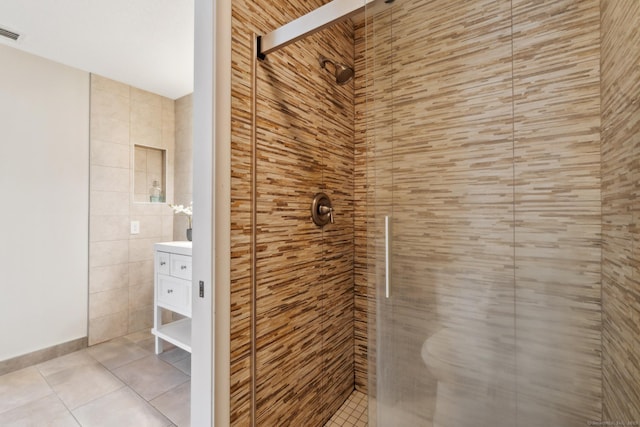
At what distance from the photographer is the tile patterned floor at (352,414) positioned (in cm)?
157

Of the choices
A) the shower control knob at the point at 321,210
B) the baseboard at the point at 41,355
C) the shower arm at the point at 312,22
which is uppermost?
the shower arm at the point at 312,22

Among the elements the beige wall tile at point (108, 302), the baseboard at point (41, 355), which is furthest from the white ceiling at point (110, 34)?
the baseboard at point (41, 355)

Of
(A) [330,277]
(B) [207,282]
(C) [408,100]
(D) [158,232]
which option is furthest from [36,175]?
(C) [408,100]

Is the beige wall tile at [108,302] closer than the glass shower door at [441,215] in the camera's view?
No

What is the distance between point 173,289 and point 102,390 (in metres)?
0.72

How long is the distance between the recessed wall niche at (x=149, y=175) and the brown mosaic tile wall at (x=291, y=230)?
2.14m

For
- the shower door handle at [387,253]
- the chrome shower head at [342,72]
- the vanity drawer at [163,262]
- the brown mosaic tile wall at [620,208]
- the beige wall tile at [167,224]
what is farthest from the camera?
the beige wall tile at [167,224]

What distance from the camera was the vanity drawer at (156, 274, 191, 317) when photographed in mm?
2018

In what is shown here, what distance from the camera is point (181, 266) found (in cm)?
206

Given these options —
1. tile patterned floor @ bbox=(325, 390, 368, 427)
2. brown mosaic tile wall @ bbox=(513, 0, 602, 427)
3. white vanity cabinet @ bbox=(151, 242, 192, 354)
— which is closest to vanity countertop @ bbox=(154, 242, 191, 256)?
white vanity cabinet @ bbox=(151, 242, 192, 354)

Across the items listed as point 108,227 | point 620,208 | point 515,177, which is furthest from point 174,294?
point 620,208

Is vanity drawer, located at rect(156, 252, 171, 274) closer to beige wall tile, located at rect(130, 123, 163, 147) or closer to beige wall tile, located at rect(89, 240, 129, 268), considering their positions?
beige wall tile, located at rect(89, 240, 129, 268)

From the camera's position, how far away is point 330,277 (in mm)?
1640

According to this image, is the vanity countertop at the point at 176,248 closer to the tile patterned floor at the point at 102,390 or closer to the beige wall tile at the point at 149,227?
the beige wall tile at the point at 149,227
